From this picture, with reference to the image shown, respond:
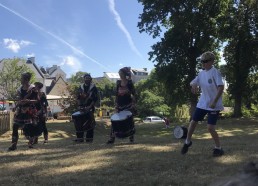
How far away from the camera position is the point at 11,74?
61.2 m

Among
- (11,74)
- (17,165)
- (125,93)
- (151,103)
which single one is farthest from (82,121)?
(151,103)

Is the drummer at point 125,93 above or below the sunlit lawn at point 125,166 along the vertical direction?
above

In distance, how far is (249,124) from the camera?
28047 mm

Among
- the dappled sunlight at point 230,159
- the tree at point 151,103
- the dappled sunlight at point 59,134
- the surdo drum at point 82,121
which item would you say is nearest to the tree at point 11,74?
the tree at point 151,103

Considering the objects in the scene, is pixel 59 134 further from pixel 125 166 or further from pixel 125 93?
pixel 125 166

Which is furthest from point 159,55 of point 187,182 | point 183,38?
point 187,182

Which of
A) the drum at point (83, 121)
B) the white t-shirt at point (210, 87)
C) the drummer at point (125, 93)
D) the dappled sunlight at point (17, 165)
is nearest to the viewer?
the dappled sunlight at point (17, 165)

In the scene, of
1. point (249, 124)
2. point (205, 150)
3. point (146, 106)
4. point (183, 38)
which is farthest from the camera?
point (146, 106)

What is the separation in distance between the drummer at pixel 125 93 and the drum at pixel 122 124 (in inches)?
5.9

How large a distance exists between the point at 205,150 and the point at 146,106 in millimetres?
63409

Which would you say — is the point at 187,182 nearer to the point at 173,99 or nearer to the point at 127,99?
the point at 127,99

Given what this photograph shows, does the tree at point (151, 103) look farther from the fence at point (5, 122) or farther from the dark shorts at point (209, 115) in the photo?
the dark shorts at point (209, 115)

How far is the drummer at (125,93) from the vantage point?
10.6m

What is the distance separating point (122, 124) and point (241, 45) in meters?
26.3
